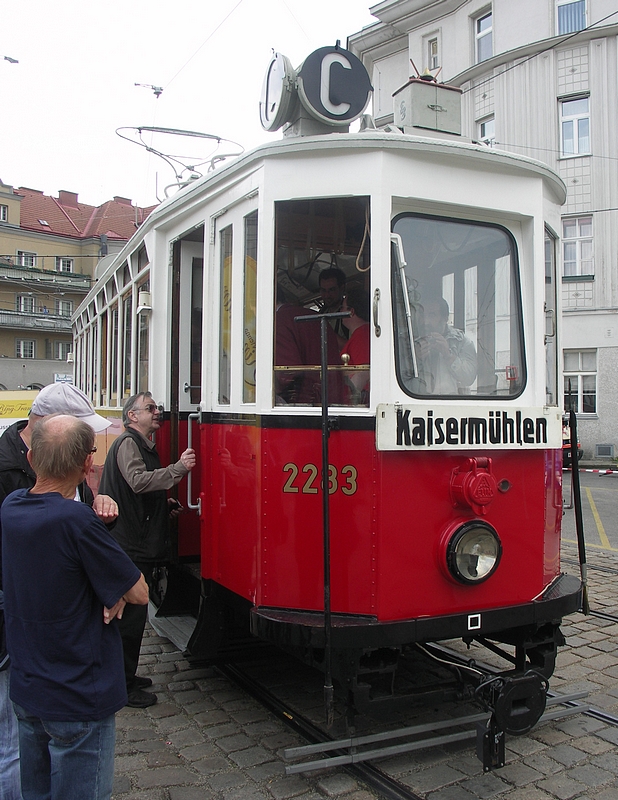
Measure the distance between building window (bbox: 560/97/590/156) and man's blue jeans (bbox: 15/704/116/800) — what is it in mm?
23369

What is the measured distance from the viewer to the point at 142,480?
4398mm

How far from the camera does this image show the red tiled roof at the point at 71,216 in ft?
166

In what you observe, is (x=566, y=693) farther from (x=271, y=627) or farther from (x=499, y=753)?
(x=271, y=627)

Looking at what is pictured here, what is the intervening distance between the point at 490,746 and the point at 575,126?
22807mm

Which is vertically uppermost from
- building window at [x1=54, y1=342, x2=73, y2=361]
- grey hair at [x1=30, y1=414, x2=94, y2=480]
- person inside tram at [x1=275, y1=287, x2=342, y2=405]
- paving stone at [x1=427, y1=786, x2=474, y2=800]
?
building window at [x1=54, y1=342, x2=73, y2=361]

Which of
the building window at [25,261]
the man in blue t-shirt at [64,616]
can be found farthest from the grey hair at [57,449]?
the building window at [25,261]

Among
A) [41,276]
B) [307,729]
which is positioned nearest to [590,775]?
[307,729]

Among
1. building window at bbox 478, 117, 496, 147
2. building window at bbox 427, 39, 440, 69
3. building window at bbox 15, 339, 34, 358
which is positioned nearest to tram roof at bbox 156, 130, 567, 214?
building window at bbox 478, 117, 496, 147

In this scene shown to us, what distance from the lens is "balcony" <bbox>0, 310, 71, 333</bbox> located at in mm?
47856

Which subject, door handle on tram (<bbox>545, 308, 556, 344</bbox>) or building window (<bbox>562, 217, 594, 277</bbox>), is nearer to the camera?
door handle on tram (<bbox>545, 308, 556, 344</bbox>)

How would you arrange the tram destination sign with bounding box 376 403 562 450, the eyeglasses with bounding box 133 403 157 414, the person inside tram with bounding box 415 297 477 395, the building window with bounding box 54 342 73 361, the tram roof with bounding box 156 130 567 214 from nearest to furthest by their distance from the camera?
the tram destination sign with bounding box 376 403 562 450 < the tram roof with bounding box 156 130 567 214 < the person inside tram with bounding box 415 297 477 395 < the eyeglasses with bounding box 133 403 157 414 < the building window with bounding box 54 342 73 361

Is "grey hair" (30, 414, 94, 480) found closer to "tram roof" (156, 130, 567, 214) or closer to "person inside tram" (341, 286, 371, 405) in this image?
"person inside tram" (341, 286, 371, 405)

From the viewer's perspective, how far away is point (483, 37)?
24.3 metres

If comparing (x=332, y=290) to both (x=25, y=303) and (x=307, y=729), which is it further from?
(x=25, y=303)
